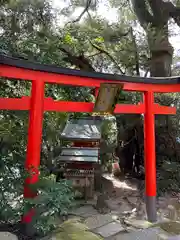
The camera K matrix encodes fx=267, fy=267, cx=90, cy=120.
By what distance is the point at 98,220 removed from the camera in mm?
5258

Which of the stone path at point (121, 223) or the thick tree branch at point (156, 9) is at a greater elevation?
the thick tree branch at point (156, 9)

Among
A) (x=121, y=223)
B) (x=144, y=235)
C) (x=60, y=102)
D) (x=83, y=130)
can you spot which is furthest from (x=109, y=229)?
(x=83, y=130)

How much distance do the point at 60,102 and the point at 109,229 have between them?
2431 millimetres

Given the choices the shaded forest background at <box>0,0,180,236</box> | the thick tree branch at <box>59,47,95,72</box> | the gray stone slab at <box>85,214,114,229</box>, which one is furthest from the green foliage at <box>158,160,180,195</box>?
the thick tree branch at <box>59,47,95,72</box>

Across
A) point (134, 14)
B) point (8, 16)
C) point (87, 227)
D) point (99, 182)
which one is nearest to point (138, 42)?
point (134, 14)

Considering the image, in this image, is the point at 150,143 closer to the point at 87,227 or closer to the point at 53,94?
the point at 87,227

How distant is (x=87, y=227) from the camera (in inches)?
190

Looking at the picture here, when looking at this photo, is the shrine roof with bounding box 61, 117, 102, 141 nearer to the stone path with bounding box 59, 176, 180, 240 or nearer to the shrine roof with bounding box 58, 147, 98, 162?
the shrine roof with bounding box 58, 147, 98, 162

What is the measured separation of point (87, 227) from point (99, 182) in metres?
2.69

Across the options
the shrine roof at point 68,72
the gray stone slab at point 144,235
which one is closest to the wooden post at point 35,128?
the shrine roof at point 68,72

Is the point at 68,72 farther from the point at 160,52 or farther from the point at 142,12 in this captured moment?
the point at 142,12

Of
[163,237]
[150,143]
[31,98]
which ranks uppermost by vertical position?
[31,98]

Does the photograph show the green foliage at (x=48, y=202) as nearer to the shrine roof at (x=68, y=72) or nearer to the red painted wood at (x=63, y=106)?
the red painted wood at (x=63, y=106)

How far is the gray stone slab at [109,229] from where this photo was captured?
181 inches
